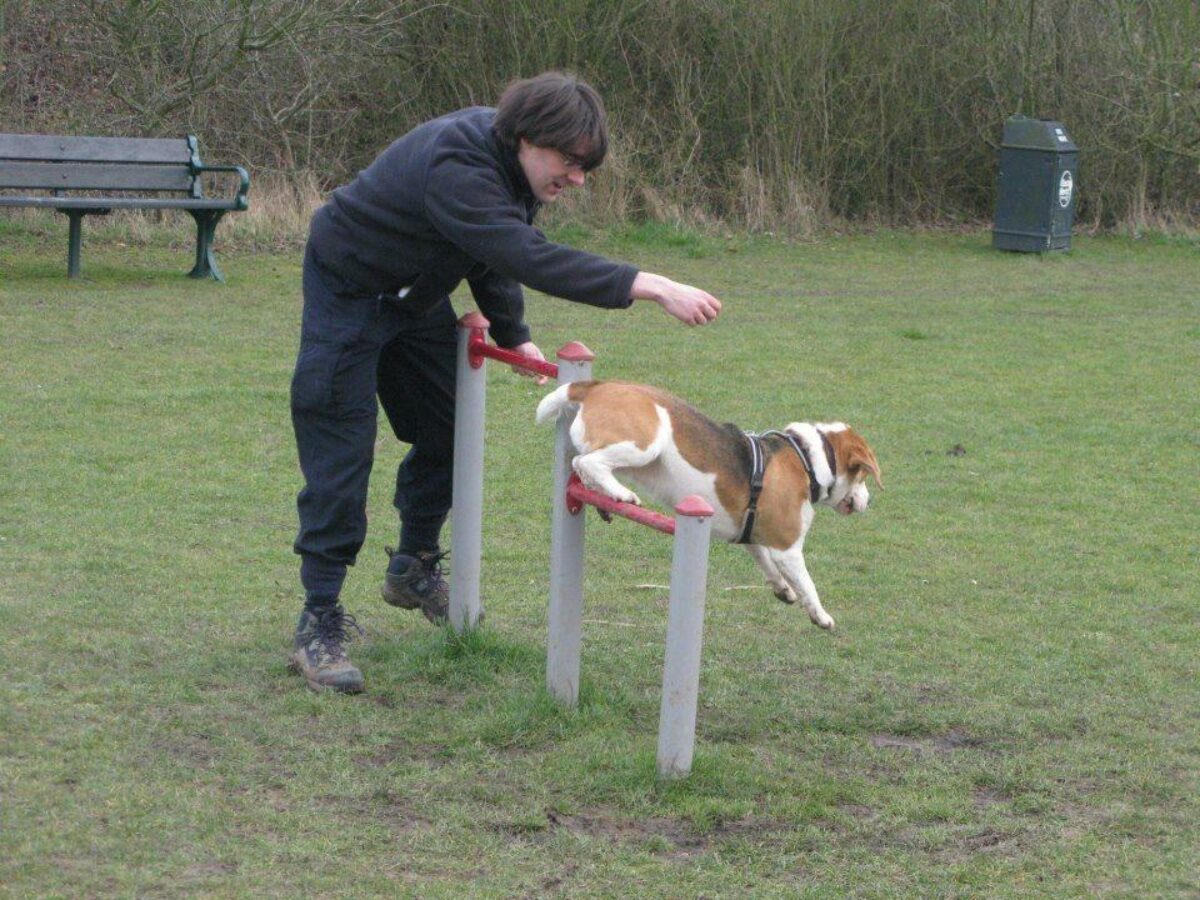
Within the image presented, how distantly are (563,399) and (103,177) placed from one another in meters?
9.15

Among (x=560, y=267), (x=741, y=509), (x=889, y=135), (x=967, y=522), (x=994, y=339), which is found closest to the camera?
(x=560, y=267)

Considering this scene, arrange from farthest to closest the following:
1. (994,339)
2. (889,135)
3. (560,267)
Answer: (889,135) < (994,339) < (560,267)

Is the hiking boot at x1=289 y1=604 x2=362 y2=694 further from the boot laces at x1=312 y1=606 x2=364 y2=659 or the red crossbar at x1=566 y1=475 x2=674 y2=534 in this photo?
the red crossbar at x1=566 y1=475 x2=674 y2=534

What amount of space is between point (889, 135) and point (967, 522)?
37.4ft

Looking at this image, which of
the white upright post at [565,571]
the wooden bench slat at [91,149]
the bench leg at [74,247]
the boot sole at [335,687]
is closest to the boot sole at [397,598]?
the boot sole at [335,687]

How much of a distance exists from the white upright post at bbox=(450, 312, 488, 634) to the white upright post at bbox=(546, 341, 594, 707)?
0.35 metres

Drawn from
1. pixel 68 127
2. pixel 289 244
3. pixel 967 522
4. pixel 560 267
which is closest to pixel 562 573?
pixel 560 267

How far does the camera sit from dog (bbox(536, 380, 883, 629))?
407 cm

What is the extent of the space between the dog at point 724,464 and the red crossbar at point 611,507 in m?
0.03

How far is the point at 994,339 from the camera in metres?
11.3

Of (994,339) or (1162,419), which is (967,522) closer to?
(1162,419)

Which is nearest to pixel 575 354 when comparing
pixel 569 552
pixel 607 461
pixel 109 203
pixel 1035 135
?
pixel 607 461

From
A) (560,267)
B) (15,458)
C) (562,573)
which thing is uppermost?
(560,267)

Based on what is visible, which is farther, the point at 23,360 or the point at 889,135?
the point at 889,135
